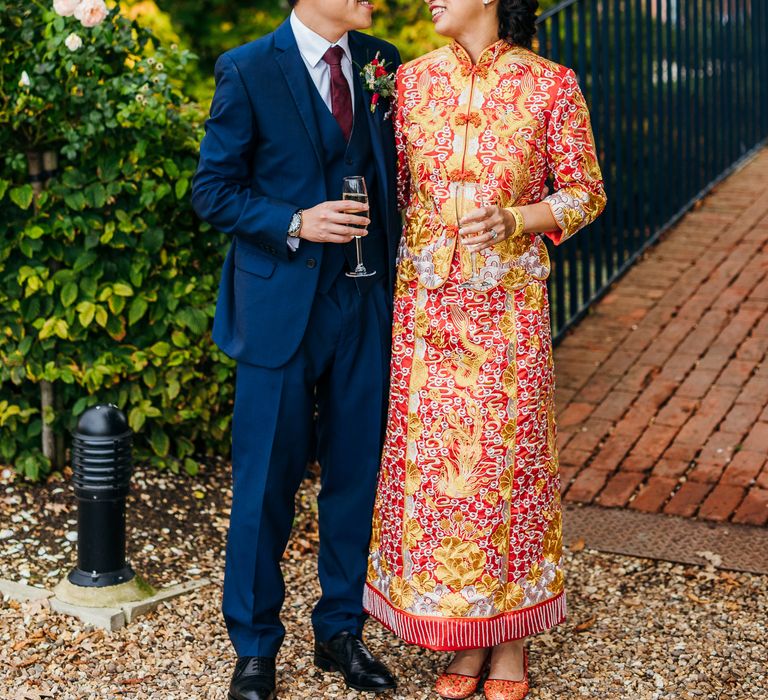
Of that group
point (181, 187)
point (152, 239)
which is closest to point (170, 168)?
point (181, 187)

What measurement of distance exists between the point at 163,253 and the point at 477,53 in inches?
74.5

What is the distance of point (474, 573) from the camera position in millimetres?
3768

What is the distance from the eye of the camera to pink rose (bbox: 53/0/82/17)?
15.4 ft

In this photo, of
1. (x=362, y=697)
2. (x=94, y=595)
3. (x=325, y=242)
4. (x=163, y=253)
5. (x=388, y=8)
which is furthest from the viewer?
(x=388, y=8)

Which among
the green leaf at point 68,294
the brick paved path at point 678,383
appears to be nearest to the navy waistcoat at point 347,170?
the green leaf at point 68,294

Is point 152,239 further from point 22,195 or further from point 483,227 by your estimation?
point 483,227

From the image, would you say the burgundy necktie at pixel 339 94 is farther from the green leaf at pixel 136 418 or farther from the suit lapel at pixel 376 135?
the green leaf at pixel 136 418

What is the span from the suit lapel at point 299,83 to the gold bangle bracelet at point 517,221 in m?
0.56

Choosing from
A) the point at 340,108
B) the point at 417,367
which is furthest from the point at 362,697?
the point at 340,108

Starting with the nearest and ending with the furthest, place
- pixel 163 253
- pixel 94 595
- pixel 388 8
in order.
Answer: pixel 94 595 → pixel 163 253 → pixel 388 8

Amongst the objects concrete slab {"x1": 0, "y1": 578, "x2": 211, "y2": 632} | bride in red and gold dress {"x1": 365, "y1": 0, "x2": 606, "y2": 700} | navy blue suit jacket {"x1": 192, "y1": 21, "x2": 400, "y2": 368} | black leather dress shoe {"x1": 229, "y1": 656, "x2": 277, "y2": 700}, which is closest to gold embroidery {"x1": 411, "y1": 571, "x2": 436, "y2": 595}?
bride in red and gold dress {"x1": 365, "y1": 0, "x2": 606, "y2": 700}

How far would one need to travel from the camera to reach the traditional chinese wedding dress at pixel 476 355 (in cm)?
361

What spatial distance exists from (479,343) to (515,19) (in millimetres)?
893

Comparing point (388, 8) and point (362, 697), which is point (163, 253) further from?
point (388, 8)
